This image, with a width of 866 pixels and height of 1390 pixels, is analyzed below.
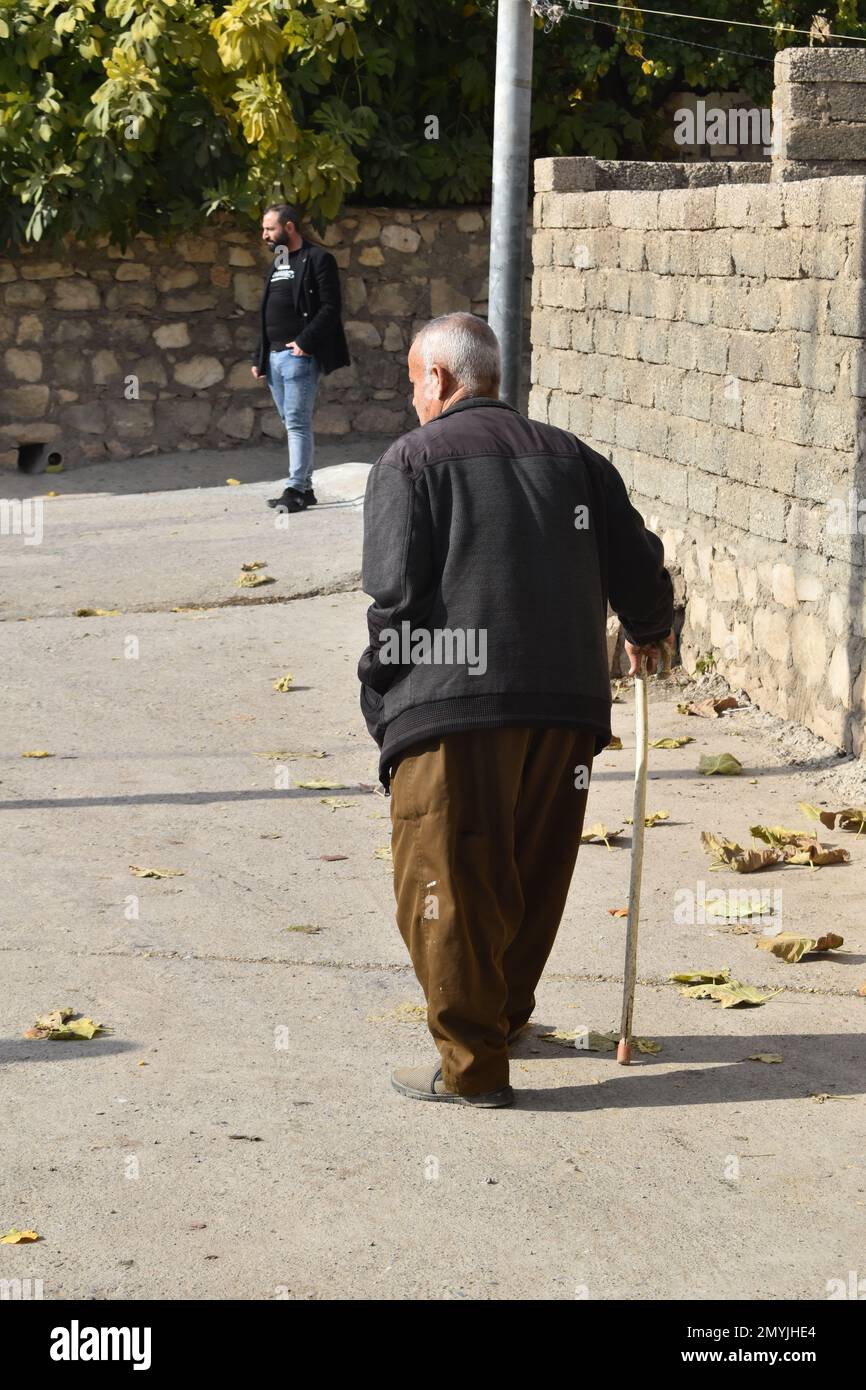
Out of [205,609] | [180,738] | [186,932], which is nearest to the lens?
[186,932]

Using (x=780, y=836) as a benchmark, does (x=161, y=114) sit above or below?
above

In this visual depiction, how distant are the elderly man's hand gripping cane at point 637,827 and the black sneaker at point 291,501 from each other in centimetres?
781

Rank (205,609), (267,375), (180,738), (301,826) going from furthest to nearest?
1. (267,375)
2. (205,609)
3. (180,738)
4. (301,826)

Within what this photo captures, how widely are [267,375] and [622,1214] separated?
9188 millimetres

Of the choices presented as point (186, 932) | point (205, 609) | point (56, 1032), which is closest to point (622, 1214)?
point (56, 1032)

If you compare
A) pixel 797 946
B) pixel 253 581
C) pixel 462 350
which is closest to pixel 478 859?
pixel 462 350

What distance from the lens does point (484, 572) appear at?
405cm

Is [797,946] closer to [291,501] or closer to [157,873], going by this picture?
[157,873]

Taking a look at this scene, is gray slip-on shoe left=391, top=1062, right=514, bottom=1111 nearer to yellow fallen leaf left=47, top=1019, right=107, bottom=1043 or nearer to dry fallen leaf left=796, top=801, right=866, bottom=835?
yellow fallen leaf left=47, top=1019, right=107, bottom=1043

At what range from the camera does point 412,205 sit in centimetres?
1499

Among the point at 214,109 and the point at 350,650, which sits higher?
the point at 214,109

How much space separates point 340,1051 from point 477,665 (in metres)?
1.19

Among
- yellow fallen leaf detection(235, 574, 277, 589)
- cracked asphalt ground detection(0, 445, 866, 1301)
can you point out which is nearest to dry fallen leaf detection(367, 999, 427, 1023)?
cracked asphalt ground detection(0, 445, 866, 1301)

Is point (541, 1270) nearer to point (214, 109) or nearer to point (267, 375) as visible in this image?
point (267, 375)
